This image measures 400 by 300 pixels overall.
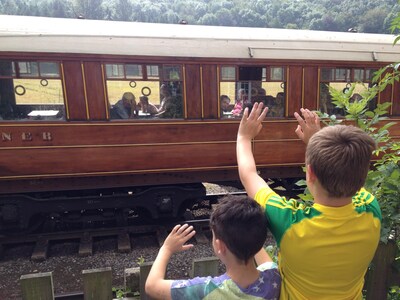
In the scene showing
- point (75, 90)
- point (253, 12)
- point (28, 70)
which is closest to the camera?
point (28, 70)

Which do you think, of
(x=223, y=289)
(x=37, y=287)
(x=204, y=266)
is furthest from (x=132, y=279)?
(x=223, y=289)

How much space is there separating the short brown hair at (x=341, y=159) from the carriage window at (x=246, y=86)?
434cm

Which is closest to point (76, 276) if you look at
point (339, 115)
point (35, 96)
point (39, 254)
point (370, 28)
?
point (39, 254)

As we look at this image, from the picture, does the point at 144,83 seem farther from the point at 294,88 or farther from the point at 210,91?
the point at 294,88

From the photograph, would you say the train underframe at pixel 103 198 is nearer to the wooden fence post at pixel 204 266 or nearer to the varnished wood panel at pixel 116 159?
the varnished wood panel at pixel 116 159

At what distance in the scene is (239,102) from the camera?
18.6ft

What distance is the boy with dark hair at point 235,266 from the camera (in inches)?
53.5

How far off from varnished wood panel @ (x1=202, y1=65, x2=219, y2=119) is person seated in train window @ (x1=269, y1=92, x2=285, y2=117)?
0.96 meters

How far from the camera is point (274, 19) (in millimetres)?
69938

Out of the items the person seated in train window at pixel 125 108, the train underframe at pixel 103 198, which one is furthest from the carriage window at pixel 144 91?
the train underframe at pixel 103 198

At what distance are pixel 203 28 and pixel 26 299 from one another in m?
5.15

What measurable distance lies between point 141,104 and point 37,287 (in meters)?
3.77

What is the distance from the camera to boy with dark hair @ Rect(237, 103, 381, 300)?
50.0 inches

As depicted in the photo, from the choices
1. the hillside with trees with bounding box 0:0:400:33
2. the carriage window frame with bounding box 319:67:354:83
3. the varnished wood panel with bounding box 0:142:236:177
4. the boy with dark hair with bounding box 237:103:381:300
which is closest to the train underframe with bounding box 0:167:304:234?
the varnished wood panel with bounding box 0:142:236:177
